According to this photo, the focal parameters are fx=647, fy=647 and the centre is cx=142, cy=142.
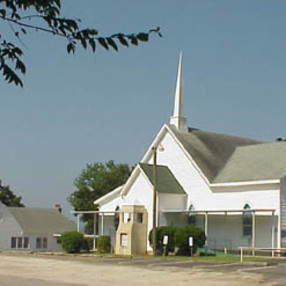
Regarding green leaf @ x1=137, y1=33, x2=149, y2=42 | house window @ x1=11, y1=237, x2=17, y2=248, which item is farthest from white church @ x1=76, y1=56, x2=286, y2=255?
green leaf @ x1=137, y1=33, x2=149, y2=42

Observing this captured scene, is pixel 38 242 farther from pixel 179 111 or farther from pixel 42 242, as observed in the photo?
pixel 179 111

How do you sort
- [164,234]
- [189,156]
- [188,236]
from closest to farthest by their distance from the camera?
1. [188,236]
2. [164,234]
3. [189,156]

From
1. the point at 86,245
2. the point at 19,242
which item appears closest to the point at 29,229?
the point at 19,242

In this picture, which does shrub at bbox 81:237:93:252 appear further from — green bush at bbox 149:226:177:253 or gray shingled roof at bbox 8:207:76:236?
gray shingled roof at bbox 8:207:76:236

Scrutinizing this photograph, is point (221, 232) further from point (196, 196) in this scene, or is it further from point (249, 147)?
point (249, 147)

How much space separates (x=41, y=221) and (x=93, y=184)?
1029 centimetres

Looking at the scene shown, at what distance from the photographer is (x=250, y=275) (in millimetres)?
28000

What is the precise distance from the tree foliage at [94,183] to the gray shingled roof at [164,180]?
2632 cm

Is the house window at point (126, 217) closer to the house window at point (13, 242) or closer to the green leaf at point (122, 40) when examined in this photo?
the house window at point (13, 242)

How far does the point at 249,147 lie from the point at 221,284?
30.0m

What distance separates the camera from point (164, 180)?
51.1 m

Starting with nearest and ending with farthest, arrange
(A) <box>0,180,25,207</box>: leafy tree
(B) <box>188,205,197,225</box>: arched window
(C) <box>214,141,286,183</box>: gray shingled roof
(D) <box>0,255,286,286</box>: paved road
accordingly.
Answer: (D) <box>0,255,286,286</box>: paved road
(C) <box>214,141,286,183</box>: gray shingled roof
(B) <box>188,205,197,225</box>: arched window
(A) <box>0,180,25,207</box>: leafy tree

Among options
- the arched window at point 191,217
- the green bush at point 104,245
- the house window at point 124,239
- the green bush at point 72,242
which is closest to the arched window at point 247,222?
the arched window at point 191,217

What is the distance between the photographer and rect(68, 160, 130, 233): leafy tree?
257ft
